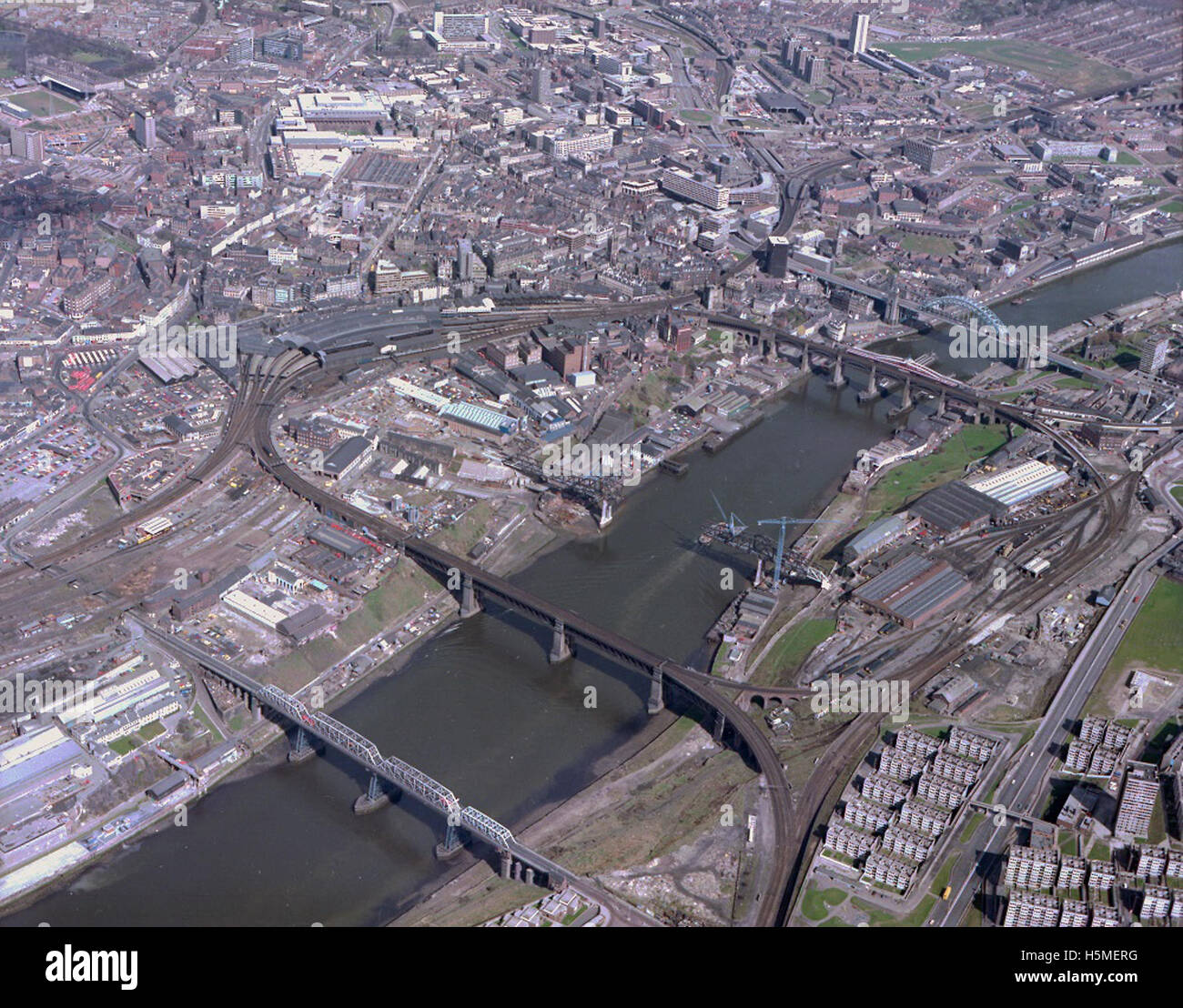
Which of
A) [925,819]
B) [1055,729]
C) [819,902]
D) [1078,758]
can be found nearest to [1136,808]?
[1078,758]

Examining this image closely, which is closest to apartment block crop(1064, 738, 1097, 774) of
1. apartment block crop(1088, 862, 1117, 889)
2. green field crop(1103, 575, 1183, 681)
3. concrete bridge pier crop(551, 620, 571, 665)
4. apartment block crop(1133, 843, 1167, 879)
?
apartment block crop(1133, 843, 1167, 879)

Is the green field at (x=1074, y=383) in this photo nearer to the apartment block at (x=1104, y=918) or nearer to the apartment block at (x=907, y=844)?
the apartment block at (x=907, y=844)

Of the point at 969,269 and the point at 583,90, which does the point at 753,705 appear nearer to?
the point at 969,269

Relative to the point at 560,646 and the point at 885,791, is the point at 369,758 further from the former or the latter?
the point at 885,791

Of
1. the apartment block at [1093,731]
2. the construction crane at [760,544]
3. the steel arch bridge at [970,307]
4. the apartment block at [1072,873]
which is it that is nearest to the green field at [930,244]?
the steel arch bridge at [970,307]

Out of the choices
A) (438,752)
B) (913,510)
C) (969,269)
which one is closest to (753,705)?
(438,752)
